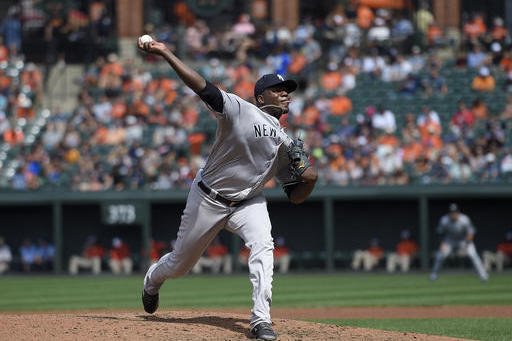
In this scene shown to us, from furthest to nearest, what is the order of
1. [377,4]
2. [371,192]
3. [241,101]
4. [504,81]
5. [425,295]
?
[377,4], [504,81], [371,192], [425,295], [241,101]

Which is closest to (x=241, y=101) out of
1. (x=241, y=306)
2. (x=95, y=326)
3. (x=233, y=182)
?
(x=233, y=182)

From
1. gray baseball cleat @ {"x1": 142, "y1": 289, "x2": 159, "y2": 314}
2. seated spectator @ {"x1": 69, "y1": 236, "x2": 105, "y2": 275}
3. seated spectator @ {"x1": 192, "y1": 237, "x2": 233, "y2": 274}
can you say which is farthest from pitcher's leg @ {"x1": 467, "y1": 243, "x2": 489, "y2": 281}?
gray baseball cleat @ {"x1": 142, "y1": 289, "x2": 159, "y2": 314}

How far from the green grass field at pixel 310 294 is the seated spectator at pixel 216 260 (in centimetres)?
125

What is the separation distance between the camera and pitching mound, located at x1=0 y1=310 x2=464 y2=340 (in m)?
7.34

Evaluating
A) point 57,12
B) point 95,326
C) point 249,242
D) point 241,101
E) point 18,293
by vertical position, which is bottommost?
point 18,293

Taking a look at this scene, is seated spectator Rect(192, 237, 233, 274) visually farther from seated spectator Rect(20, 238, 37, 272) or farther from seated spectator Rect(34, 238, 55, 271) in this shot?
seated spectator Rect(20, 238, 37, 272)

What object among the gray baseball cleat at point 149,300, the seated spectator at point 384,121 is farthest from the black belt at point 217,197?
the seated spectator at point 384,121

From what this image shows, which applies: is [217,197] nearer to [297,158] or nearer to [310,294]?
[297,158]

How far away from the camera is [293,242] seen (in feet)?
75.2

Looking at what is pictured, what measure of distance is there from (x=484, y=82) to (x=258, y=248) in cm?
1597

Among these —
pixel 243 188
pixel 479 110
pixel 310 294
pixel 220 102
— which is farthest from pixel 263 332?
pixel 479 110

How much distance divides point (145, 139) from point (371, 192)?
16.3 ft

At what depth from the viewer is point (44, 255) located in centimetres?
2294

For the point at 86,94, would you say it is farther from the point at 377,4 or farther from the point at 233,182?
the point at 233,182
